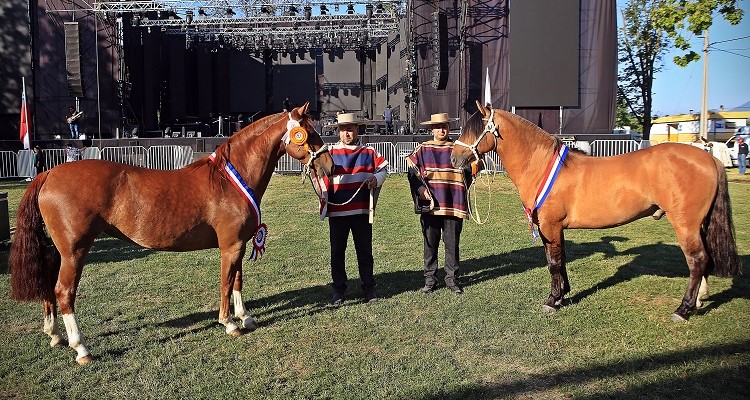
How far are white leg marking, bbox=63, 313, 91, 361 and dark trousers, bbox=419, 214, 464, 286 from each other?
134 inches

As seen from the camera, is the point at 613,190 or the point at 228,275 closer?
the point at 228,275

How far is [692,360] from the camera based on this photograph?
14.5 feet

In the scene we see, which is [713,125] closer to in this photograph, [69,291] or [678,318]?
[678,318]

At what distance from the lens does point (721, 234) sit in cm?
532

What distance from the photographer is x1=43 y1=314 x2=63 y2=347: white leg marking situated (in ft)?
15.8

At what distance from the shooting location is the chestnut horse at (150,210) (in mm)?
4625

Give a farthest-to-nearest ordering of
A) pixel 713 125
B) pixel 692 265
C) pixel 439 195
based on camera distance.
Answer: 1. pixel 713 125
2. pixel 439 195
3. pixel 692 265

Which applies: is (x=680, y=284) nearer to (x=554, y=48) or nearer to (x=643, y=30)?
(x=554, y=48)

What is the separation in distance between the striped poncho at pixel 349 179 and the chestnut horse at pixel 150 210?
24.8 inches

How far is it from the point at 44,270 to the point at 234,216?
1543 mm

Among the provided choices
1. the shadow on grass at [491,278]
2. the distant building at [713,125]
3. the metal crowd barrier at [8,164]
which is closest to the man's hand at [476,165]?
the shadow on grass at [491,278]

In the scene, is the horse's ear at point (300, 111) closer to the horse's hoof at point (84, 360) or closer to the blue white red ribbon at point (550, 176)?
the blue white red ribbon at point (550, 176)

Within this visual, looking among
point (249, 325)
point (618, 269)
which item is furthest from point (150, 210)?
point (618, 269)

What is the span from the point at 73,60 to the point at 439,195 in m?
20.6
